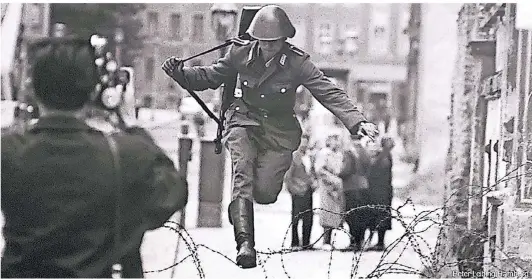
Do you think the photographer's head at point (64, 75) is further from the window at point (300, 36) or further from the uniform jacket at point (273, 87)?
the window at point (300, 36)

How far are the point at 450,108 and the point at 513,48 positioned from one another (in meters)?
0.24

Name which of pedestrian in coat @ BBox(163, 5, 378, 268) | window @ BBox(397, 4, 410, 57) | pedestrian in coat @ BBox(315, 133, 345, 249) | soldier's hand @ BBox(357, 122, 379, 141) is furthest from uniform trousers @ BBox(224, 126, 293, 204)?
window @ BBox(397, 4, 410, 57)

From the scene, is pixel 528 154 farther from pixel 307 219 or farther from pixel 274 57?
pixel 274 57

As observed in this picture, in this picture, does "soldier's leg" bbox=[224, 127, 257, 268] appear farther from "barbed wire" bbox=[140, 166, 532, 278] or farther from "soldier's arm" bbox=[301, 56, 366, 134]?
"soldier's arm" bbox=[301, 56, 366, 134]

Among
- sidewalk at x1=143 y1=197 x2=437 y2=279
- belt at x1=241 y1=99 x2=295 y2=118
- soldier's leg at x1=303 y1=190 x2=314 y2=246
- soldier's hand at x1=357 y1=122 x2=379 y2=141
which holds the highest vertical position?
belt at x1=241 y1=99 x2=295 y2=118

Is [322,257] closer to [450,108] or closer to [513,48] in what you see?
[450,108]

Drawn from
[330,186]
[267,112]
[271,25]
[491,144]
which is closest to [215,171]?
[267,112]

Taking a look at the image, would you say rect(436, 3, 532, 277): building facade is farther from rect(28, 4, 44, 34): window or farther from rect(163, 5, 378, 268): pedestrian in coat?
rect(28, 4, 44, 34): window

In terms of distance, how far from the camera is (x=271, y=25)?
2379 mm

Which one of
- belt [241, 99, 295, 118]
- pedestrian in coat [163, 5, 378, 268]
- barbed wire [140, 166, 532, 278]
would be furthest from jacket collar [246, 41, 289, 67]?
barbed wire [140, 166, 532, 278]

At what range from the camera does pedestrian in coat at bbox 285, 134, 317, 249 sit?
2.40m

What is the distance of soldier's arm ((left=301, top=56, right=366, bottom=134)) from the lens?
2.38m

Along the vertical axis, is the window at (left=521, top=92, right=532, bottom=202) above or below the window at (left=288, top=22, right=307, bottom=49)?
below

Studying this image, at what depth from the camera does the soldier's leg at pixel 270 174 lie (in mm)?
2383
